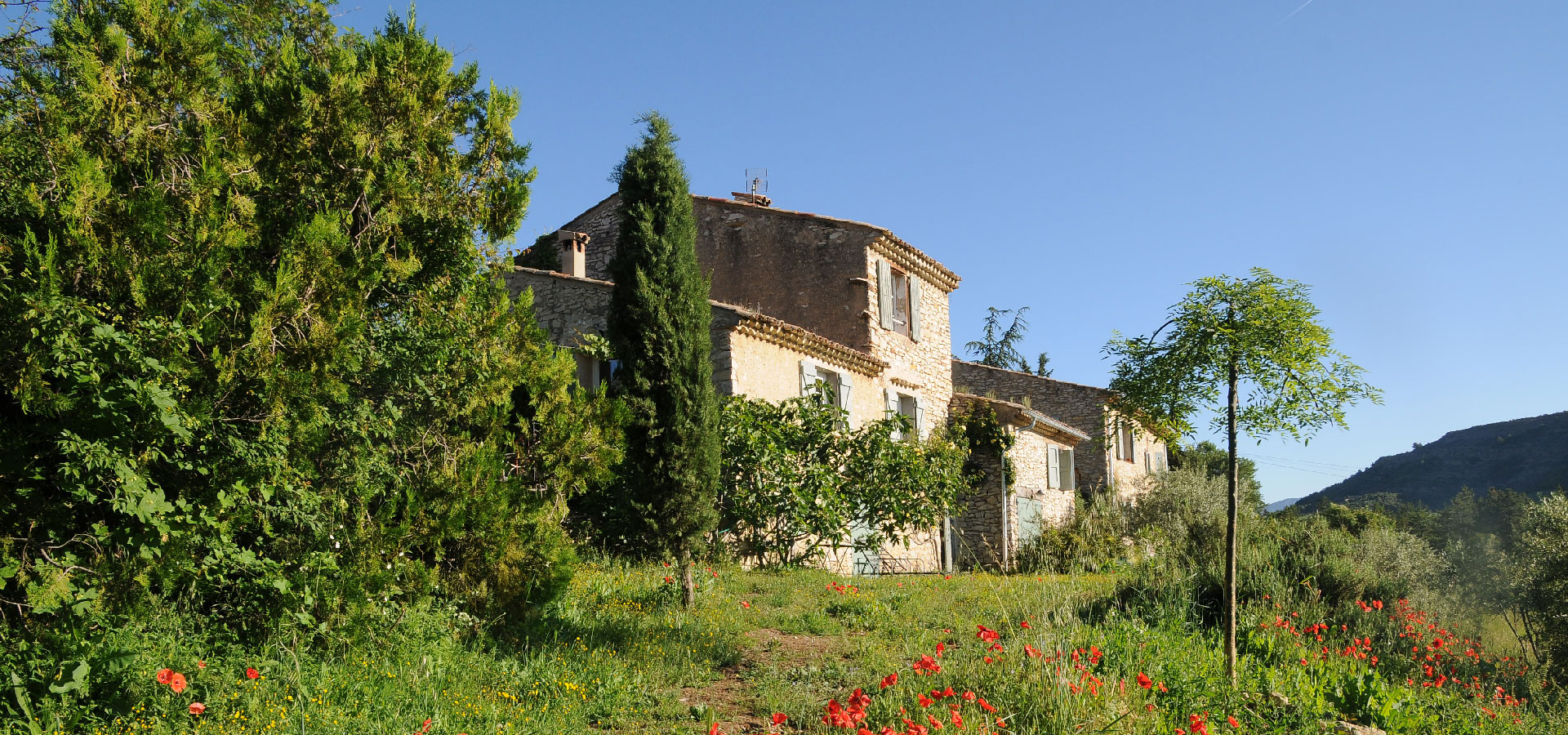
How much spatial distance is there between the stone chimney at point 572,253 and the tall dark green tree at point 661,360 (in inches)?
Result: 162

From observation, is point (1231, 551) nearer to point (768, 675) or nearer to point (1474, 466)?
point (768, 675)

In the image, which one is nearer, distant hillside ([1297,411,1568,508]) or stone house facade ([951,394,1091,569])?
stone house facade ([951,394,1091,569])

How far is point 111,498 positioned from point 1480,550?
20489 millimetres

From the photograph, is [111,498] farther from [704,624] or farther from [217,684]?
[704,624]

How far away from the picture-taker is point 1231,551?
19.7ft

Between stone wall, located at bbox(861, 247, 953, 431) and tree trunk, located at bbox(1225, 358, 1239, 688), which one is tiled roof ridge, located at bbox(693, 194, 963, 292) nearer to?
stone wall, located at bbox(861, 247, 953, 431)

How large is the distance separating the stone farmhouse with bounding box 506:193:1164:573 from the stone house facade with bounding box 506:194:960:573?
0.08 feet

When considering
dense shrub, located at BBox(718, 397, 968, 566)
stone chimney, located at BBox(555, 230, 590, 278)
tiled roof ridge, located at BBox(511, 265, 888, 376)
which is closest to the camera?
dense shrub, located at BBox(718, 397, 968, 566)

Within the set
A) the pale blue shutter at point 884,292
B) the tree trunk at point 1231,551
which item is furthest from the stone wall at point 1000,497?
the tree trunk at point 1231,551

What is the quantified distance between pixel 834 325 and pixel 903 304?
Answer: 6.79 feet

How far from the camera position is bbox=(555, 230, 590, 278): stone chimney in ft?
47.4

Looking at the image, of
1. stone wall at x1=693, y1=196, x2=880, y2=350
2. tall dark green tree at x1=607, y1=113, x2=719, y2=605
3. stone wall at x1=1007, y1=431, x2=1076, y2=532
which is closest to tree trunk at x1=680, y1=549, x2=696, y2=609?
tall dark green tree at x1=607, y1=113, x2=719, y2=605

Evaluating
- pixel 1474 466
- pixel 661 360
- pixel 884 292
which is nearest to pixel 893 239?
pixel 884 292

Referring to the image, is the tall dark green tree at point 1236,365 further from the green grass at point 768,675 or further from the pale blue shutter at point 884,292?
the pale blue shutter at point 884,292
